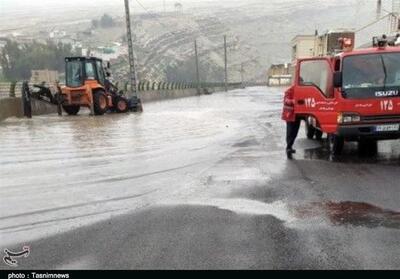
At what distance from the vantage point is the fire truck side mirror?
1077 centimetres

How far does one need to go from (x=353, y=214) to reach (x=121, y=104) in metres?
23.9

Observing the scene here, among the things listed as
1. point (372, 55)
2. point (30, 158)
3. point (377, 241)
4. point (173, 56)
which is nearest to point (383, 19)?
point (372, 55)

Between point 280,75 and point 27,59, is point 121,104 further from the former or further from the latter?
point 280,75

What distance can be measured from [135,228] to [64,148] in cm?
754

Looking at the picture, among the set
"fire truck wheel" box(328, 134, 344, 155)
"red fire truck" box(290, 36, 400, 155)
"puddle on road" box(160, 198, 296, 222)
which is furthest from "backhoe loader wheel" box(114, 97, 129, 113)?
"puddle on road" box(160, 198, 296, 222)

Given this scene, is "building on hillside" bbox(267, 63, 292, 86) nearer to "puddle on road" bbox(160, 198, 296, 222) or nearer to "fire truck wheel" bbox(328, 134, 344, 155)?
"fire truck wheel" bbox(328, 134, 344, 155)

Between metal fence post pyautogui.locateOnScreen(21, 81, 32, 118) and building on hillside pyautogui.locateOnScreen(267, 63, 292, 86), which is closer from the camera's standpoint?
metal fence post pyautogui.locateOnScreen(21, 81, 32, 118)

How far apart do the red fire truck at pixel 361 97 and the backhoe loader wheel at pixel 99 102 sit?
17224 mm

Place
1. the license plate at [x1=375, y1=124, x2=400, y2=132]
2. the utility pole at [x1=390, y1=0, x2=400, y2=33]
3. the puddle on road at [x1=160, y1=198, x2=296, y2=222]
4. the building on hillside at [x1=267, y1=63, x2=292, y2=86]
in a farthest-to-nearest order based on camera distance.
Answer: the building on hillside at [x1=267, y1=63, x2=292, y2=86]
the utility pole at [x1=390, y1=0, x2=400, y2=33]
the license plate at [x1=375, y1=124, x2=400, y2=132]
the puddle on road at [x1=160, y1=198, x2=296, y2=222]

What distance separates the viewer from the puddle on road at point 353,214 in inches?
238

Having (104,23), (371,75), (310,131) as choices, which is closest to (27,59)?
(310,131)

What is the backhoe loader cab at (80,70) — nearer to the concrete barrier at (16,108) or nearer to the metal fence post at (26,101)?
the concrete barrier at (16,108)

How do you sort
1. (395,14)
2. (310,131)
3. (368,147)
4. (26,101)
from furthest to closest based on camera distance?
(395,14) < (26,101) < (310,131) < (368,147)

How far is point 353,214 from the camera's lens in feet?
21.0
